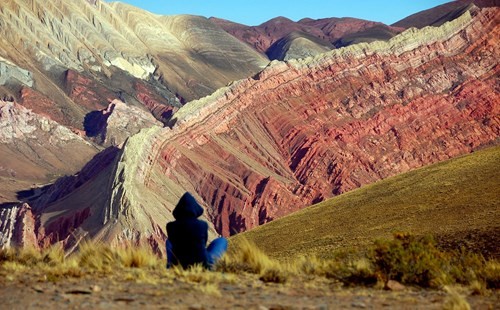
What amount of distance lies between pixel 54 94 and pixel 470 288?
189 m

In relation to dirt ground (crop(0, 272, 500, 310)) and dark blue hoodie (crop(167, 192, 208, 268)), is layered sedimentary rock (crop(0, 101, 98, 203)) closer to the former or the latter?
dark blue hoodie (crop(167, 192, 208, 268))

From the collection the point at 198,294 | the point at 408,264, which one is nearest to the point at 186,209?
the point at 198,294

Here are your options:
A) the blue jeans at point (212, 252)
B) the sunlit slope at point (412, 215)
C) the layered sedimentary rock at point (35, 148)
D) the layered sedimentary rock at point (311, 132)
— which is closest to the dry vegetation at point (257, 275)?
the blue jeans at point (212, 252)

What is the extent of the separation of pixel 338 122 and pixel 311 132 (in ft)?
12.5

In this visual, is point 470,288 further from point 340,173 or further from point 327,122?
point 327,122

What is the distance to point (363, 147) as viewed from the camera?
3501 inches

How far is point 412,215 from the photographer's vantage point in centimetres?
2755

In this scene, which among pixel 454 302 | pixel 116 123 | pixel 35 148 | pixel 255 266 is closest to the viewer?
pixel 454 302

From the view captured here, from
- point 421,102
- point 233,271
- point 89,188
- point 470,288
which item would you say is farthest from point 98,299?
point 421,102

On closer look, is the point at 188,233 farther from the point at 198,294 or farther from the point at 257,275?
the point at 198,294

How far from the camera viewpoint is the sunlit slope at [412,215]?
23203 mm

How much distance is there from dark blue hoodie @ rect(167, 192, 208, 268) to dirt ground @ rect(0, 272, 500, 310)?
2.26ft

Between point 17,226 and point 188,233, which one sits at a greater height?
point 17,226

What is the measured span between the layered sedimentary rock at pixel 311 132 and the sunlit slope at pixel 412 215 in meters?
29.4
